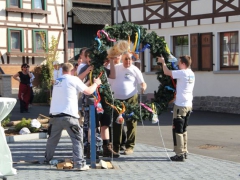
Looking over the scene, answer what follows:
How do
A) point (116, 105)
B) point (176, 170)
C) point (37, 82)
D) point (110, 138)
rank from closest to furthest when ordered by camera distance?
point (176, 170)
point (116, 105)
point (110, 138)
point (37, 82)

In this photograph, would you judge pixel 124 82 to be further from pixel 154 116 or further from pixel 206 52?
pixel 206 52

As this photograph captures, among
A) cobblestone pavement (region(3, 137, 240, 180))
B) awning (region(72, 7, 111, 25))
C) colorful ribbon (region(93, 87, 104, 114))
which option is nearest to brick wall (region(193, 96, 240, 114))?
cobblestone pavement (region(3, 137, 240, 180))

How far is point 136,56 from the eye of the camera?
1146cm

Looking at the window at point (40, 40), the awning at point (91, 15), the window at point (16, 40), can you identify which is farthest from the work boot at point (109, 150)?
the awning at point (91, 15)

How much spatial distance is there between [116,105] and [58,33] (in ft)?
94.4

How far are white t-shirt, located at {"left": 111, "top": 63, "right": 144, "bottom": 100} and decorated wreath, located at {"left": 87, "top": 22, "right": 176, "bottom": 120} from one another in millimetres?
343

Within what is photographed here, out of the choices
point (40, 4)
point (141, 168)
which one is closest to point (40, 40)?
point (40, 4)

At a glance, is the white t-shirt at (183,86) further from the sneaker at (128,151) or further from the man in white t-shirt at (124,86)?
the sneaker at (128,151)

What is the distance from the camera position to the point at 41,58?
37.7 metres

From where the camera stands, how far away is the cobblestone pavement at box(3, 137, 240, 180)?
912 cm

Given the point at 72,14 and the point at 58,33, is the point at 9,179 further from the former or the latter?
the point at 72,14

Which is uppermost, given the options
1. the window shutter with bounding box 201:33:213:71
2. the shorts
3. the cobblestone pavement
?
the window shutter with bounding box 201:33:213:71

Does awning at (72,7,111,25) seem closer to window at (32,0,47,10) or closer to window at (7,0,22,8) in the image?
window at (32,0,47,10)

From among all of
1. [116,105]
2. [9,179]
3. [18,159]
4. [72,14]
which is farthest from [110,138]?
[72,14]
